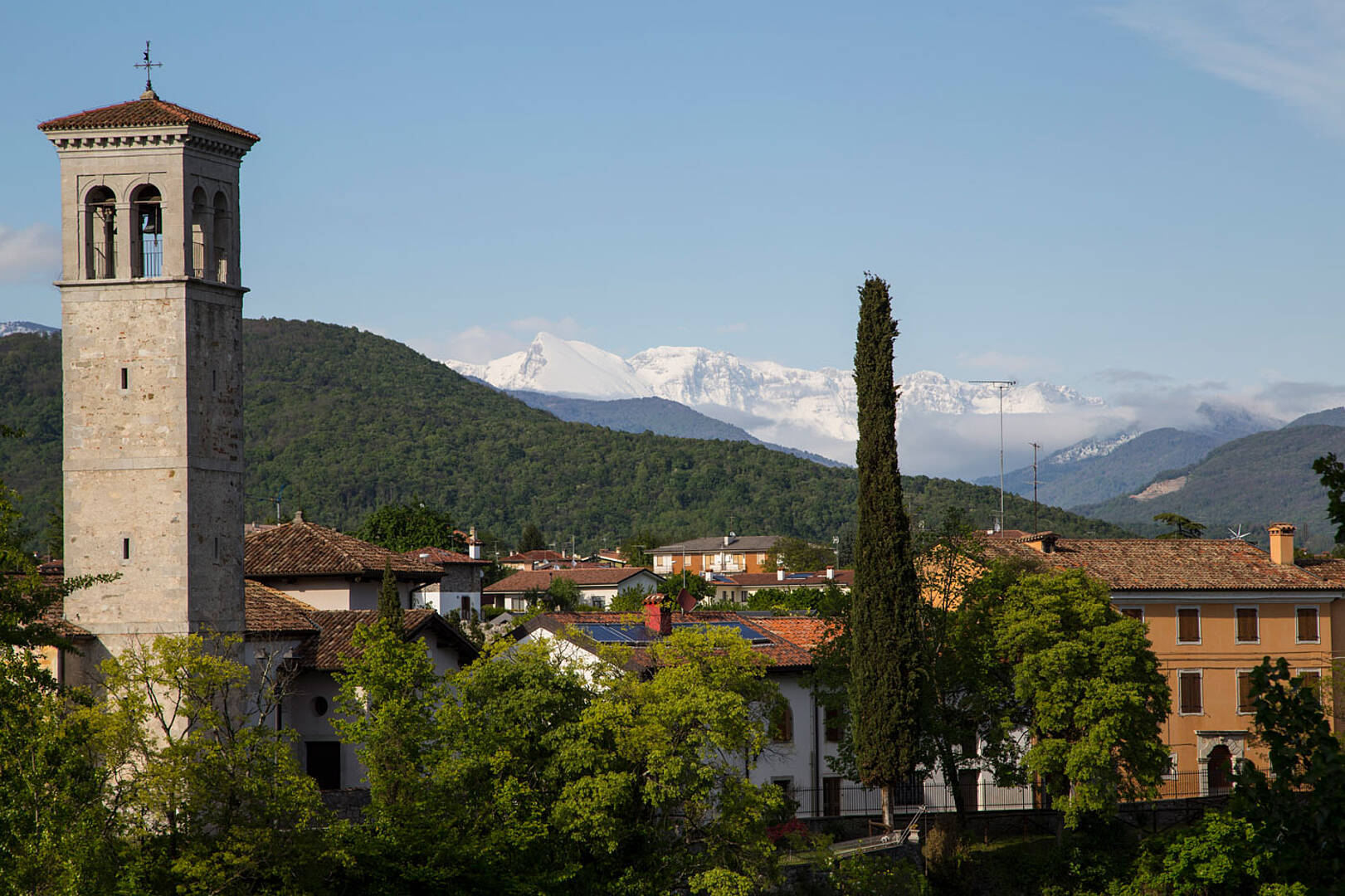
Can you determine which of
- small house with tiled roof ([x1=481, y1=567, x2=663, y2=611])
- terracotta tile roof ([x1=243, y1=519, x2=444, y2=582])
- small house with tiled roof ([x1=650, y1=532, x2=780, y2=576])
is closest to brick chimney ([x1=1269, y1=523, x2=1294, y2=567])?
terracotta tile roof ([x1=243, y1=519, x2=444, y2=582])

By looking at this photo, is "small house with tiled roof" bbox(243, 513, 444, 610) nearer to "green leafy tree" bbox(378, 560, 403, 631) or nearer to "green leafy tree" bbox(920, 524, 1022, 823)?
"green leafy tree" bbox(378, 560, 403, 631)

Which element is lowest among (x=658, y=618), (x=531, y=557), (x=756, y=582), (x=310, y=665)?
(x=756, y=582)

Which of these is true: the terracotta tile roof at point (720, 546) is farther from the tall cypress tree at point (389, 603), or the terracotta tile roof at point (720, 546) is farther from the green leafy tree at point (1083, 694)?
the tall cypress tree at point (389, 603)

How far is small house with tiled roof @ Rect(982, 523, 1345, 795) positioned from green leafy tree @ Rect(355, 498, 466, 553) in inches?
2176

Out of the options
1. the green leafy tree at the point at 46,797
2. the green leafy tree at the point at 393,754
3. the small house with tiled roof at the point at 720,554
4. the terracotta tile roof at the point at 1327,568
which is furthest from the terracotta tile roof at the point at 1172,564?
the small house with tiled roof at the point at 720,554

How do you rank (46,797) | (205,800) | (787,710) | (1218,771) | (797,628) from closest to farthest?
(46,797) < (205,800) < (787,710) < (797,628) < (1218,771)

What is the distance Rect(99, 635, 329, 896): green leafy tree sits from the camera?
78.2 ft

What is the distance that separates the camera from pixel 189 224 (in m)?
31.0

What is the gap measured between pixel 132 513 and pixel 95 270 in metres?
5.32

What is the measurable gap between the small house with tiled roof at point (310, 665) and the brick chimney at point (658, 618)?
26.7 ft

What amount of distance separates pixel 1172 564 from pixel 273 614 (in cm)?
3362

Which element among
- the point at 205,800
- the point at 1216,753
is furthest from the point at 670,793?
the point at 1216,753

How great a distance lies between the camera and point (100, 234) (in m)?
31.4

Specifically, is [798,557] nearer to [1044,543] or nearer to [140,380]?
[1044,543]
